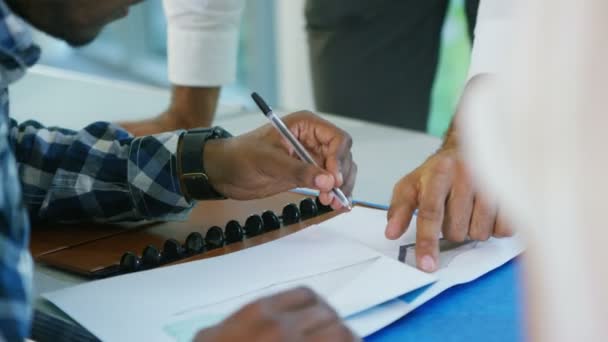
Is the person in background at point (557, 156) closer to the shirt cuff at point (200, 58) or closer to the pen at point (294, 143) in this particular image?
the pen at point (294, 143)

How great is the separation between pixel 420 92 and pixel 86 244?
3.43 ft

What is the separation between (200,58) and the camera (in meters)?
1.52

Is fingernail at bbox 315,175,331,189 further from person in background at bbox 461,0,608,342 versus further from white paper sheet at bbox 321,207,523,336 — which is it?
person in background at bbox 461,0,608,342

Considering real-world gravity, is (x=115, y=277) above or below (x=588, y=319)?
below

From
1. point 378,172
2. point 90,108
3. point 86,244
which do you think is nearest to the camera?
point 86,244

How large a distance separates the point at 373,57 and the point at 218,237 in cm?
100

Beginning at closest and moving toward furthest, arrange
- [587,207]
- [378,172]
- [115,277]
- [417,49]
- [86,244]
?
[587,207] → [115,277] → [86,244] → [378,172] → [417,49]

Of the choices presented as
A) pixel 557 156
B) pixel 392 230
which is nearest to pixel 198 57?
pixel 392 230

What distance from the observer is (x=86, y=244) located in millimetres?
993

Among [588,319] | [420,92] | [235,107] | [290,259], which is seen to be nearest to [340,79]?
[420,92]

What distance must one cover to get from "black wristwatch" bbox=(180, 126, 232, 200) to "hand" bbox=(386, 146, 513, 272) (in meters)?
0.24

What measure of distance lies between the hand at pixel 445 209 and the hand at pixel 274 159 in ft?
0.32

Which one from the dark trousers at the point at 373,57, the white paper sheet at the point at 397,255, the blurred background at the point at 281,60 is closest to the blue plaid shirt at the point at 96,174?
the white paper sheet at the point at 397,255

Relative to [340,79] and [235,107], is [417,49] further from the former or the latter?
[235,107]
